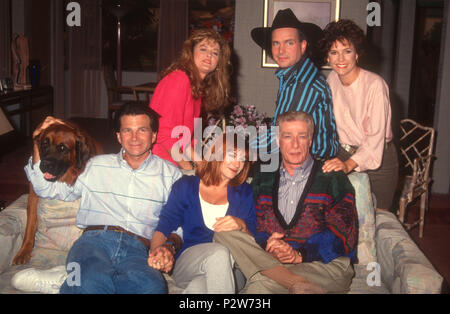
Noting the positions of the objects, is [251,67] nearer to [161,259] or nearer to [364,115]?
[364,115]

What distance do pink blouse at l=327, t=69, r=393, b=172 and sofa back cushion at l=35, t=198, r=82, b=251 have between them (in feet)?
4.89

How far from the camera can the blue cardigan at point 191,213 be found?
225cm

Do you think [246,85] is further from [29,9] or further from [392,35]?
[29,9]

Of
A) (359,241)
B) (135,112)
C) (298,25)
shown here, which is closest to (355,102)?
(298,25)

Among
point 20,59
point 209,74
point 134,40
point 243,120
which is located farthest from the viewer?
point 134,40

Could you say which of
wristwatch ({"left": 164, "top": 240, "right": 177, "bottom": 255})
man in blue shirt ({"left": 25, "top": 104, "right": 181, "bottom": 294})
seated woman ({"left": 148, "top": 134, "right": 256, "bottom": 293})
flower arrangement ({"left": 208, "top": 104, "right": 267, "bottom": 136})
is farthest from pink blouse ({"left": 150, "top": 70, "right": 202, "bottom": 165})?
flower arrangement ({"left": 208, "top": 104, "right": 267, "bottom": 136})

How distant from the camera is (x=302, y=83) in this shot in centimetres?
240

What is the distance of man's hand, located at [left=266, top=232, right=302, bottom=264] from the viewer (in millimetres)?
2137

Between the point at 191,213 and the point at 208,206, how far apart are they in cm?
9

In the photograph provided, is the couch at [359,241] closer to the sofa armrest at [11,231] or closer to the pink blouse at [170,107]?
the sofa armrest at [11,231]

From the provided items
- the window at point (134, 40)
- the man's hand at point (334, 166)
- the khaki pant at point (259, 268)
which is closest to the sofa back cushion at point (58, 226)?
the khaki pant at point (259, 268)
